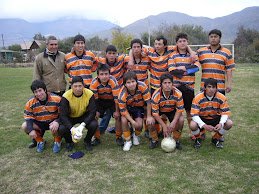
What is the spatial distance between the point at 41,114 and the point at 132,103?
1693 millimetres

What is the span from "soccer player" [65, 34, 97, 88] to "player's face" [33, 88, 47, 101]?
0.66 meters

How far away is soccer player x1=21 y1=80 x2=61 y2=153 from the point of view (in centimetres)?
380

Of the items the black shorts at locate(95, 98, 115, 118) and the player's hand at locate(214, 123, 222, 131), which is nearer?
the player's hand at locate(214, 123, 222, 131)

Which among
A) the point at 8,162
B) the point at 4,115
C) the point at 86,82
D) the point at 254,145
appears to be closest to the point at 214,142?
the point at 254,145

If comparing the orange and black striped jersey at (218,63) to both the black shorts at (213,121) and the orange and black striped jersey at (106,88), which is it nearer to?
the black shorts at (213,121)

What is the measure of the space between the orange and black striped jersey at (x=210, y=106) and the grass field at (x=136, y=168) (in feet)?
2.11

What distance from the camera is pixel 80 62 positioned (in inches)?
171

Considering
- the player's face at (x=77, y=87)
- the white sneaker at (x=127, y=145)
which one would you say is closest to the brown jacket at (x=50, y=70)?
the player's face at (x=77, y=87)

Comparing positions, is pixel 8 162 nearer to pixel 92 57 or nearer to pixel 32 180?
pixel 32 180

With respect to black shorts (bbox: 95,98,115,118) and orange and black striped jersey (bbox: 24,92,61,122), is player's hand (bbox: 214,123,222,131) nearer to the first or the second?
black shorts (bbox: 95,98,115,118)

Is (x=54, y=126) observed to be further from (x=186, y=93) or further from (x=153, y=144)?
(x=186, y=93)

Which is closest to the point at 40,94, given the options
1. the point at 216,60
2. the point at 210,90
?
the point at 210,90

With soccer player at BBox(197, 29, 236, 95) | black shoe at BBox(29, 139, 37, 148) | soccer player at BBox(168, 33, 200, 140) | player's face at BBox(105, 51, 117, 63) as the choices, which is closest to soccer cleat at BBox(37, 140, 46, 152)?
black shoe at BBox(29, 139, 37, 148)

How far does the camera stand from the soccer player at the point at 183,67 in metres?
3.92
